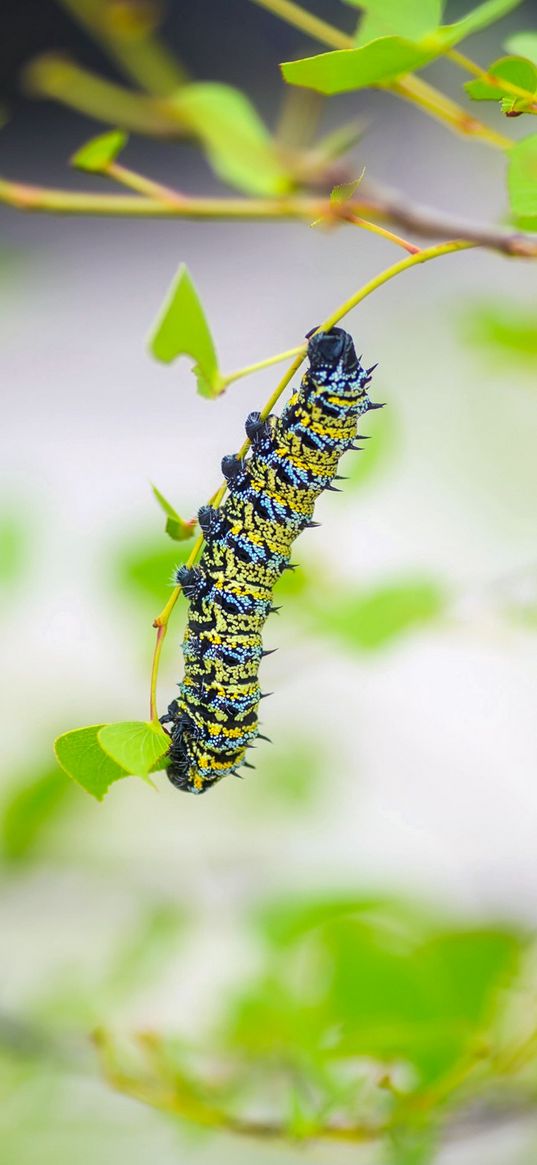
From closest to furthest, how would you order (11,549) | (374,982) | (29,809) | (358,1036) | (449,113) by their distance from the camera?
(449,113), (358,1036), (374,982), (29,809), (11,549)

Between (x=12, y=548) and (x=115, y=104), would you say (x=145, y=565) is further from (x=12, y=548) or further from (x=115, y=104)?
(x=115, y=104)

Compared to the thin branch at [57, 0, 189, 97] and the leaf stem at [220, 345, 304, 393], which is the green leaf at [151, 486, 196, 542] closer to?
the leaf stem at [220, 345, 304, 393]

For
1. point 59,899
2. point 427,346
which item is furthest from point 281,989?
point 427,346

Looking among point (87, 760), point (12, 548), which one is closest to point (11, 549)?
point (12, 548)

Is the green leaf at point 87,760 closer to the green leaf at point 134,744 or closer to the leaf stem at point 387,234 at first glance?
the green leaf at point 134,744

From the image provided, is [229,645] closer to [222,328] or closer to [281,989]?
[281,989]

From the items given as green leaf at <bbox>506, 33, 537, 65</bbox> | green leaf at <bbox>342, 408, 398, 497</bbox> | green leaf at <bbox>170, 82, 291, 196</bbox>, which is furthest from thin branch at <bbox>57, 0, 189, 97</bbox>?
green leaf at <bbox>506, 33, 537, 65</bbox>
